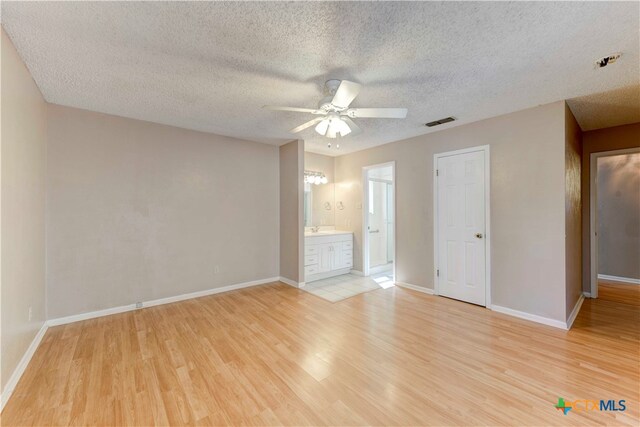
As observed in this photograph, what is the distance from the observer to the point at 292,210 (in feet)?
15.3

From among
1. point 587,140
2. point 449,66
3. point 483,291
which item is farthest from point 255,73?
point 587,140

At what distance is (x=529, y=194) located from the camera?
3.20 metres

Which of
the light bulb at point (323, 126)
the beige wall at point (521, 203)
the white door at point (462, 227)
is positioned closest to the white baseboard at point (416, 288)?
the beige wall at point (521, 203)

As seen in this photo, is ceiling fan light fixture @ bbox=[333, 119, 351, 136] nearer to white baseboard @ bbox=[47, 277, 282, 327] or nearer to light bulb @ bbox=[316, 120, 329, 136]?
light bulb @ bbox=[316, 120, 329, 136]

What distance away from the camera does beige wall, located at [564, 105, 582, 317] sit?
3.04m

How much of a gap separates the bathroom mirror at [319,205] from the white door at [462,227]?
244 centimetres

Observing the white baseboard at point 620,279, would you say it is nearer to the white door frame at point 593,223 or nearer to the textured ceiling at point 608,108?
the white door frame at point 593,223

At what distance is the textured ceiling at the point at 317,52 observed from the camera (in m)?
1.65

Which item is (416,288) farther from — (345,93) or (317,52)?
(317,52)

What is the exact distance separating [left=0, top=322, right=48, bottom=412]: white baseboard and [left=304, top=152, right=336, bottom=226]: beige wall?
421 cm

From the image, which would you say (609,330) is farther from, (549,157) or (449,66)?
(449,66)

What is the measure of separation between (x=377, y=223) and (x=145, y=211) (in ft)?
14.4

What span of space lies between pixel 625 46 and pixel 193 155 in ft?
15.7

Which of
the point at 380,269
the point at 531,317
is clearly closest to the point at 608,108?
the point at 531,317
